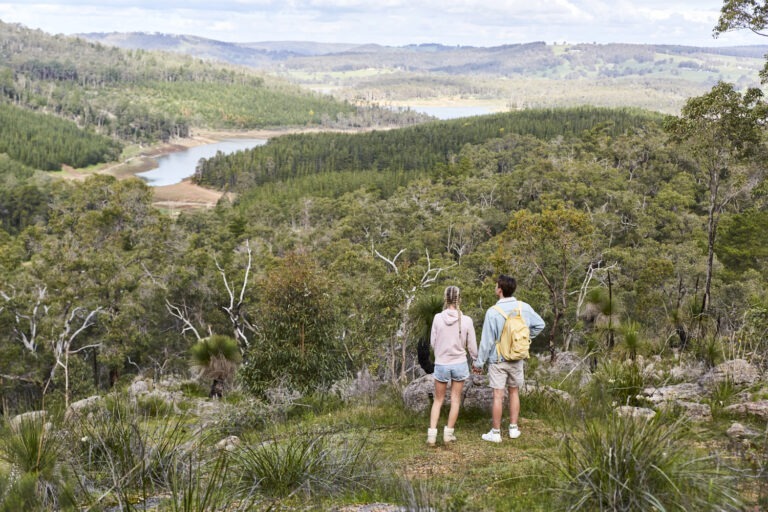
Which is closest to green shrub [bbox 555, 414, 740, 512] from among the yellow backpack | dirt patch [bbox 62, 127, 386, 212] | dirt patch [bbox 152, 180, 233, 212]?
the yellow backpack

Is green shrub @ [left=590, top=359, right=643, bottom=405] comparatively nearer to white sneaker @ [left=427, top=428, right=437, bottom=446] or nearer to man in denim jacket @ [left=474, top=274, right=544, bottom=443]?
man in denim jacket @ [left=474, top=274, right=544, bottom=443]

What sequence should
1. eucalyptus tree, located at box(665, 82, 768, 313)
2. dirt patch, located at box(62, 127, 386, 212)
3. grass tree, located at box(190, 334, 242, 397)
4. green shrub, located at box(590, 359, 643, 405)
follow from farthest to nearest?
dirt patch, located at box(62, 127, 386, 212), eucalyptus tree, located at box(665, 82, 768, 313), grass tree, located at box(190, 334, 242, 397), green shrub, located at box(590, 359, 643, 405)

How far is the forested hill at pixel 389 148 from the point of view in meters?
85.8

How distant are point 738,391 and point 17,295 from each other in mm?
23425

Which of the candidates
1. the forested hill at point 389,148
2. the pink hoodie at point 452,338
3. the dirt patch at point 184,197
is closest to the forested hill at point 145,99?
the forested hill at point 389,148

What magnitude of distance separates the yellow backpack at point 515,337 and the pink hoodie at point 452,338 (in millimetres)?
284

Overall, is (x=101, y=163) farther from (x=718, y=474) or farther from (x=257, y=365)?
(x=718, y=474)

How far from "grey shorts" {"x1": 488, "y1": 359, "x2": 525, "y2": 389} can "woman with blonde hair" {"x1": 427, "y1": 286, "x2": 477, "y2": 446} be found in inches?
8.9

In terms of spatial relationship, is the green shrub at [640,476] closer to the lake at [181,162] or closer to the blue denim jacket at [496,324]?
the blue denim jacket at [496,324]

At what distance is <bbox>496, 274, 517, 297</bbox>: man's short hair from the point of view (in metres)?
5.74

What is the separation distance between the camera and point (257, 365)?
12227 millimetres

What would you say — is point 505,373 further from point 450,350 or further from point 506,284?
point 506,284

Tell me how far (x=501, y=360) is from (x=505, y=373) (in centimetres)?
14

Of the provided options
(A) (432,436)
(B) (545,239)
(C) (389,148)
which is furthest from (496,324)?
(C) (389,148)
